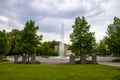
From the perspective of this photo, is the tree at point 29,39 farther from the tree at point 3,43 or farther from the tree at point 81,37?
the tree at point 3,43

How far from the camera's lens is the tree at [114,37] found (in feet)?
117

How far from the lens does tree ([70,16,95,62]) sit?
30953 mm

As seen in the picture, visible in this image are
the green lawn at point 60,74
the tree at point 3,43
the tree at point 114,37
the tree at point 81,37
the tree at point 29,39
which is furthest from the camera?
the tree at point 3,43

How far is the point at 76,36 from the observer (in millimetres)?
31594

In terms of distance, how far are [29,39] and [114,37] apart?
52.2 feet

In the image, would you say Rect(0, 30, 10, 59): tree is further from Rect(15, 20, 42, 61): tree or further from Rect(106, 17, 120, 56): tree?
Rect(106, 17, 120, 56): tree

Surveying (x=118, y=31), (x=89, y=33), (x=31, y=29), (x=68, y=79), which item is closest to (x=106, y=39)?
(x=118, y=31)

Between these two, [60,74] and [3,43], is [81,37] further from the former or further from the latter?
[3,43]

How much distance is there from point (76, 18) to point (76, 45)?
4624 mm

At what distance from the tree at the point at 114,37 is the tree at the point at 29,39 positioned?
13664mm

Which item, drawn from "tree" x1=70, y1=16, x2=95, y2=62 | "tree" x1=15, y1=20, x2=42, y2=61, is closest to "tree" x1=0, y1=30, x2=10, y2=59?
"tree" x1=15, y1=20, x2=42, y2=61

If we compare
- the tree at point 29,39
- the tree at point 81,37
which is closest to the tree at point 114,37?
the tree at point 81,37

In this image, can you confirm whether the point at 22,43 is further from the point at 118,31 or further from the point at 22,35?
the point at 118,31

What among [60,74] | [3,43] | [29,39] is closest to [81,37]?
[29,39]
